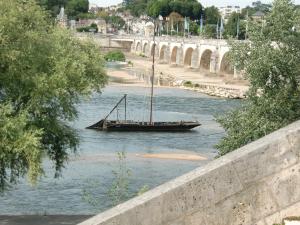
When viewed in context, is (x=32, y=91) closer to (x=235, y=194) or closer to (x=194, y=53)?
(x=235, y=194)

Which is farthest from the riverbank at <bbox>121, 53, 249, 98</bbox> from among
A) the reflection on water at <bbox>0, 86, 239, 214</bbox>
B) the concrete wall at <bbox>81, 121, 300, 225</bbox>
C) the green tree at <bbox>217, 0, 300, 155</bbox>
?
the concrete wall at <bbox>81, 121, 300, 225</bbox>

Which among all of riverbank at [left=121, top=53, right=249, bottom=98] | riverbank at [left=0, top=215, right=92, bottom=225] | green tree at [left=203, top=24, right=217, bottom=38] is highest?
green tree at [left=203, top=24, right=217, bottom=38]

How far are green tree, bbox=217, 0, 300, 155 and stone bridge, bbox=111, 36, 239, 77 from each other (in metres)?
76.8

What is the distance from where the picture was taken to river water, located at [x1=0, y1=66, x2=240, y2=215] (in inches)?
983

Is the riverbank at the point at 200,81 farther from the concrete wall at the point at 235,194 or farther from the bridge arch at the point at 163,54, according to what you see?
the concrete wall at the point at 235,194

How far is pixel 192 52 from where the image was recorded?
130m

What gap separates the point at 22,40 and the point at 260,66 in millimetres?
6177

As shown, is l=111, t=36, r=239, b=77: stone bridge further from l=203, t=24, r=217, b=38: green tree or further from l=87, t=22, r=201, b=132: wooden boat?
l=87, t=22, r=201, b=132: wooden boat

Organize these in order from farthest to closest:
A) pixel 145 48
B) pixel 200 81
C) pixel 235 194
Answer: pixel 145 48 → pixel 200 81 → pixel 235 194

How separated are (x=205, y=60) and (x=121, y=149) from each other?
81.5m

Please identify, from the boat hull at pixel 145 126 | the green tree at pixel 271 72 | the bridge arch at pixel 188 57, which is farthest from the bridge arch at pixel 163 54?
the green tree at pixel 271 72

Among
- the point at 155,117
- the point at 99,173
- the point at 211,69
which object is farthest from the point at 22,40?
the point at 211,69

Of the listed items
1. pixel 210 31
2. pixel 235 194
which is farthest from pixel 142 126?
pixel 210 31

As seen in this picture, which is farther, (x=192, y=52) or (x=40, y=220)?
(x=192, y=52)
